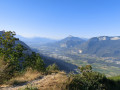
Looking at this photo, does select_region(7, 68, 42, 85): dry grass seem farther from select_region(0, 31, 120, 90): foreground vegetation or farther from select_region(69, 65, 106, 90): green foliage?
select_region(69, 65, 106, 90): green foliage

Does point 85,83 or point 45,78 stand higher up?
point 45,78

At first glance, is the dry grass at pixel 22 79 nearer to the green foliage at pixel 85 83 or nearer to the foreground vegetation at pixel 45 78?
the foreground vegetation at pixel 45 78

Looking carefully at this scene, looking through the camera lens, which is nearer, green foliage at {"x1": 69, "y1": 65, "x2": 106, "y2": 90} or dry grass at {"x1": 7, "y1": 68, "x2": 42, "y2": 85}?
green foliage at {"x1": 69, "y1": 65, "x2": 106, "y2": 90}

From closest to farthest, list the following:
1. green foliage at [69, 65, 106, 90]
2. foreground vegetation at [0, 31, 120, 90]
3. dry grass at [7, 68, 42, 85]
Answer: foreground vegetation at [0, 31, 120, 90] → green foliage at [69, 65, 106, 90] → dry grass at [7, 68, 42, 85]

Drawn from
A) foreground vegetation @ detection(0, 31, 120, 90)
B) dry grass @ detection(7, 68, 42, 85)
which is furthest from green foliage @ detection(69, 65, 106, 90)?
dry grass @ detection(7, 68, 42, 85)

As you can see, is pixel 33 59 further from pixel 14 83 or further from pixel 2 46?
pixel 14 83

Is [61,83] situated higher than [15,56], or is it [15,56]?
[15,56]

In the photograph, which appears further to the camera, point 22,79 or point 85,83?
point 22,79

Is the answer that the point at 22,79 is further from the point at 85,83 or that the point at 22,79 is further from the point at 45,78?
the point at 85,83

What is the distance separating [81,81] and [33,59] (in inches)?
439

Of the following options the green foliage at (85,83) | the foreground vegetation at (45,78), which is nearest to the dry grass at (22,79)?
the foreground vegetation at (45,78)

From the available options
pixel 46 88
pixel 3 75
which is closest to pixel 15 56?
pixel 3 75

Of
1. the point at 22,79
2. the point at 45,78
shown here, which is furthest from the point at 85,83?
the point at 22,79

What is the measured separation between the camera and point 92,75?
9156mm
